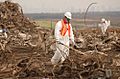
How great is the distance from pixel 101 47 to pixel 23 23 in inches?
498

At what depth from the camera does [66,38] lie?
10664 mm

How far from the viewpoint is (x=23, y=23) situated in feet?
88.6

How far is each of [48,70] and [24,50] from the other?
239 inches

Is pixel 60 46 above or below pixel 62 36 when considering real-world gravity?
below

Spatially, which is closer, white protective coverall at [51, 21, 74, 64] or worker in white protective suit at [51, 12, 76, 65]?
white protective coverall at [51, 21, 74, 64]

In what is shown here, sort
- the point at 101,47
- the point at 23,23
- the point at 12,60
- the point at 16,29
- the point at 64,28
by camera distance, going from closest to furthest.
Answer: the point at 64,28 < the point at 12,60 < the point at 101,47 < the point at 16,29 < the point at 23,23

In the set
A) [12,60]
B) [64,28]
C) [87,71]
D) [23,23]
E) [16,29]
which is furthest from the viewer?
[23,23]

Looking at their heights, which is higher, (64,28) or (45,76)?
(64,28)

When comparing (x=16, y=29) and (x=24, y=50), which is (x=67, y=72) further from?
(x=16, y=29)

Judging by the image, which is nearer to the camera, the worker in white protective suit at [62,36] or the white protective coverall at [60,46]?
the white protective coverall at [60,46]

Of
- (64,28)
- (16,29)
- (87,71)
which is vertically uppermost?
(64,28)

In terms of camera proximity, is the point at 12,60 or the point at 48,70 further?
the point at 12,60

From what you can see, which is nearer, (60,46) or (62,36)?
(60,46)

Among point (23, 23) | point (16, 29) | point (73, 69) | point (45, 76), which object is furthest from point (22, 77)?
point (23, 23)
